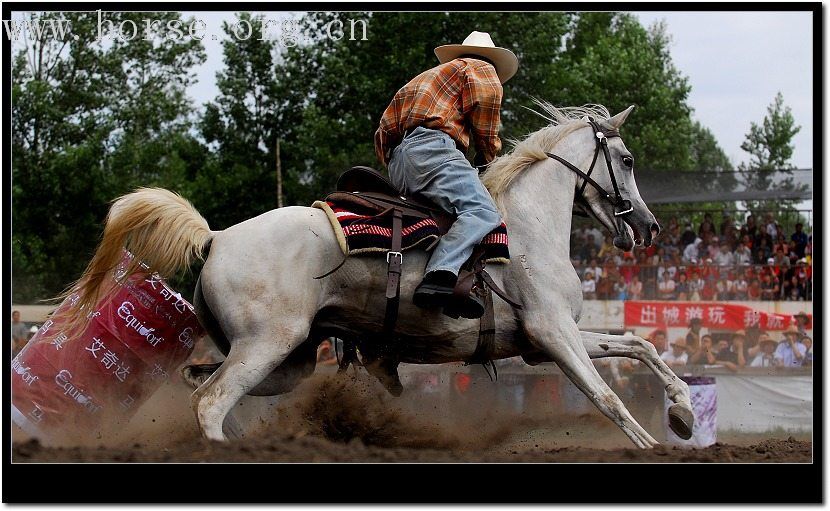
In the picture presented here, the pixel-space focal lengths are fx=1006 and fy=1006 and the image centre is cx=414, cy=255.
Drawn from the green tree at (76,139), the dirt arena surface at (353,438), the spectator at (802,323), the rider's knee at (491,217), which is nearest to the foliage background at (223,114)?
the green tree at (76,139)

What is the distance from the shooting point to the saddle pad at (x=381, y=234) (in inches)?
227

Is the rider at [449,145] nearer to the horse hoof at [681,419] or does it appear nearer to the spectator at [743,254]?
the horse hoof at [681,419]

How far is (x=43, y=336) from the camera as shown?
6.25 metres

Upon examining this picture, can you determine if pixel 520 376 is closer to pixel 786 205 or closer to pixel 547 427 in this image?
pixel 547 427

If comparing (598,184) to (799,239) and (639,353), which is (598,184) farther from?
(799,239)

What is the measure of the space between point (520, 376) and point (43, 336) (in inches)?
239

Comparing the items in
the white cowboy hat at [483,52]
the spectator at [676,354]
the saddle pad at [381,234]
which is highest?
the white cowboy hat at [483,52]

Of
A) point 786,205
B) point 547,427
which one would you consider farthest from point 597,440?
point 786,205

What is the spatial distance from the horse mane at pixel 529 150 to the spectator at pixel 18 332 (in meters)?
7.80

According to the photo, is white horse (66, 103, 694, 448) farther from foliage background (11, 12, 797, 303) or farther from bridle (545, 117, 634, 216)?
foliage background (11, 12, 797, 303)

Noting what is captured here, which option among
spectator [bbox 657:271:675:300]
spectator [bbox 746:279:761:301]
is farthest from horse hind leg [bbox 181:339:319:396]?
spectator [bbox 746:279:761:301]

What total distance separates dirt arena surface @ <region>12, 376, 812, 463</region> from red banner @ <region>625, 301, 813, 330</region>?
6.29m

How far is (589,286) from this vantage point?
15.6 metres

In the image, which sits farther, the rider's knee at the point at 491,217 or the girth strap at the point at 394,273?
the rider's knee at the point at 491,217
